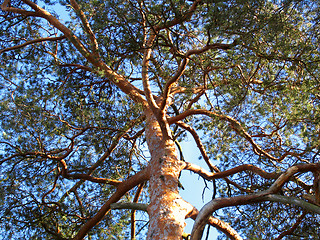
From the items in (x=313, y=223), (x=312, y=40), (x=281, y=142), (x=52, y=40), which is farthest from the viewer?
(x=52, y=40)

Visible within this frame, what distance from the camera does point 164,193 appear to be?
13.6 feet

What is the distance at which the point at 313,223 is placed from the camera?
4.94 metres

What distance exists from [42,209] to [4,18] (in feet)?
12.2

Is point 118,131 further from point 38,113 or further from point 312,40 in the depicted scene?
Result: point 312,40

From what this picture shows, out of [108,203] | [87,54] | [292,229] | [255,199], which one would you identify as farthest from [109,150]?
[292,229]

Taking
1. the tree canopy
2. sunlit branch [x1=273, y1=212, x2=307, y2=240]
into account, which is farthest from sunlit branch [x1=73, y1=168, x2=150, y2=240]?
sunlit branch [x1=273, y1=212, x2=307, y2=240]

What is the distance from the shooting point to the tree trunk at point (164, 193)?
3.67m

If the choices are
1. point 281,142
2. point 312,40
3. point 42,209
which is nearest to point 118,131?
point 42,209

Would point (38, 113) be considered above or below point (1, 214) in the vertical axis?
above

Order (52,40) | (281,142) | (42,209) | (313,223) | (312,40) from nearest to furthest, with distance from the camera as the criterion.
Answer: (312,40) → (313,223) → (42,209) → (281,142) → (52,40)

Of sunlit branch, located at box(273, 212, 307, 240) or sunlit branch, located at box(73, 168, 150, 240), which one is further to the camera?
sunlit branch, located at box(73, 168, 150, 240)

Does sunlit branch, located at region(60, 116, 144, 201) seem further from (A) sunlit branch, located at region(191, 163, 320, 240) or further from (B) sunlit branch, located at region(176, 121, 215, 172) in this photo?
(A) sunlit branch, located at region(191, 163, 320, 240)

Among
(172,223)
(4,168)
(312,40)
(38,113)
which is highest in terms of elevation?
(312,40)

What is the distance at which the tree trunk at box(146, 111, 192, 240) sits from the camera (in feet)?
12.0
